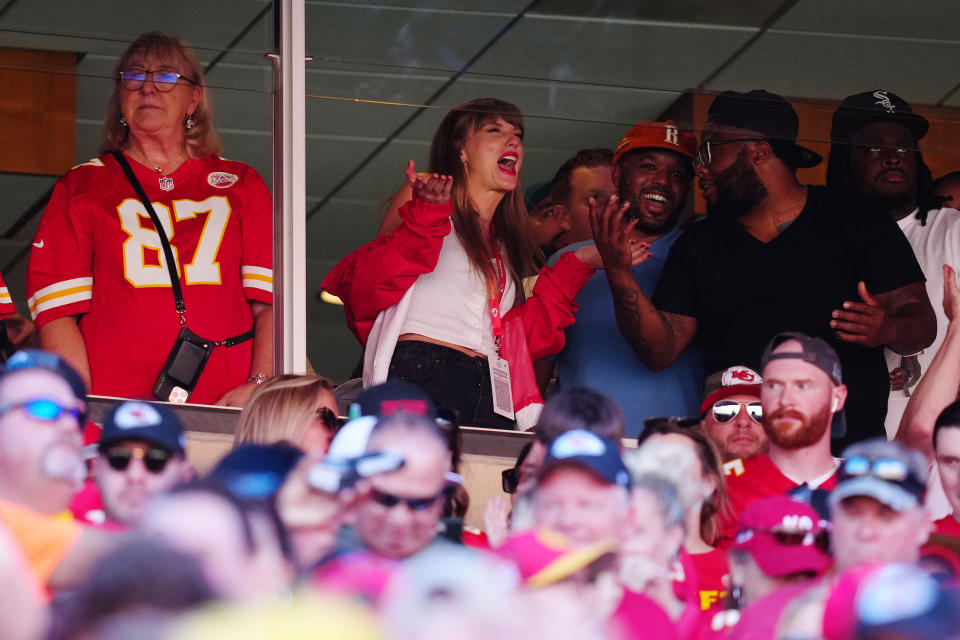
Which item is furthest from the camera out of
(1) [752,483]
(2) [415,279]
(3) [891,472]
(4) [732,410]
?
(2) [415,279]

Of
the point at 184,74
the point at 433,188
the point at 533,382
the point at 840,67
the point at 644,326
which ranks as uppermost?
the point at 840,67

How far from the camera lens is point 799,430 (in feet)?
11.2

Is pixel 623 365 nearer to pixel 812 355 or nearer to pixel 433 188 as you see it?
pixel 433 188

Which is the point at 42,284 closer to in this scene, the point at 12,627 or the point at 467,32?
→ the point at 467,32

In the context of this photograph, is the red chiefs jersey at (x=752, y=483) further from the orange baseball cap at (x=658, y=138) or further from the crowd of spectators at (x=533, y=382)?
the orange baseball cap at (x=658, y=138)

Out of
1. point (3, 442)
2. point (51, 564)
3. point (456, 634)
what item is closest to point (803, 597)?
point (456, 634)

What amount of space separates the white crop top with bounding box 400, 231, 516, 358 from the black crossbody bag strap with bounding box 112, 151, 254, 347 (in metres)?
0.46

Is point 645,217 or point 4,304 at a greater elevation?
point 645,217

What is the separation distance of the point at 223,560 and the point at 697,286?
2.62 meters

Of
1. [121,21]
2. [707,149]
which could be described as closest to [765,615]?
[707,149]

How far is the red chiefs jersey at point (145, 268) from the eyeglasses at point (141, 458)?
1.33 meters

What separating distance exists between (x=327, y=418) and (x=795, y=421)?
1081 mm

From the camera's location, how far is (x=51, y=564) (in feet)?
7.28

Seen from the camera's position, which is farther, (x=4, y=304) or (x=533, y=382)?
(x=533, y=382)
